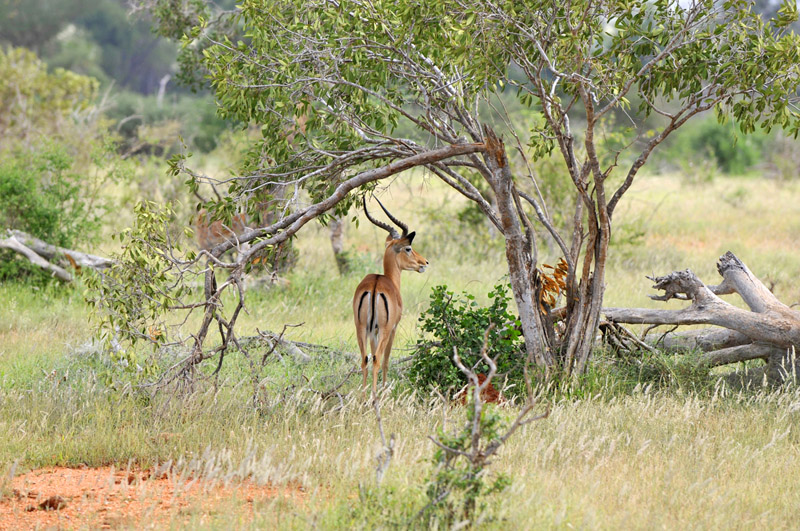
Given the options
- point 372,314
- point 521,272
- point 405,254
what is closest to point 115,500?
point 372,314

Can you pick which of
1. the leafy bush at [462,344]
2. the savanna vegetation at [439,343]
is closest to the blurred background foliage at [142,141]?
the savanna vegetation at [439,343]

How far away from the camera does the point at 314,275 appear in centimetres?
1284

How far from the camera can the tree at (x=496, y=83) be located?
6.08 metres

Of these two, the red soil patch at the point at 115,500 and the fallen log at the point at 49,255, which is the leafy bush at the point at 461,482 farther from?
the fallen log at the point at 49,255

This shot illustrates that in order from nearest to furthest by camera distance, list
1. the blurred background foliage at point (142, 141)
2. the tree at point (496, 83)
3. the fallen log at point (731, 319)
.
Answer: the tree at point (496, 83) → the fallen log at point (731, 319) → the blurred background foliage at point (142, 141)

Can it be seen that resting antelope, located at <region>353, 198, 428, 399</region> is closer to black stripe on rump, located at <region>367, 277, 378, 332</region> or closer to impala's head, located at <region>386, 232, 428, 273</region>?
black stripe on rump, located at <region>367, 277, 378, 332</region>

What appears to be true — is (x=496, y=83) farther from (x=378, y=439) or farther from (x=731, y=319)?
(x=378, y=439)

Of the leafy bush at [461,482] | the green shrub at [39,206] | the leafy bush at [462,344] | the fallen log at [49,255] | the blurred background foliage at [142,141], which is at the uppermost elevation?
the blurred background foliage at [142,141]

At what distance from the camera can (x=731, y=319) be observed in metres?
7.03

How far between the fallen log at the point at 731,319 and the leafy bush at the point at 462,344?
1081 mm

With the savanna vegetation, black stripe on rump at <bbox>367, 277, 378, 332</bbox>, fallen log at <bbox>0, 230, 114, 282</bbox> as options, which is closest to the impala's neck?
the savanna vegetation

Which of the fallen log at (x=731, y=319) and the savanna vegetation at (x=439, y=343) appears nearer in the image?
the savanna vegetation at (x=439, y=343)

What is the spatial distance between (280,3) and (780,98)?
3.95m

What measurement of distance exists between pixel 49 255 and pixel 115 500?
305 inches
